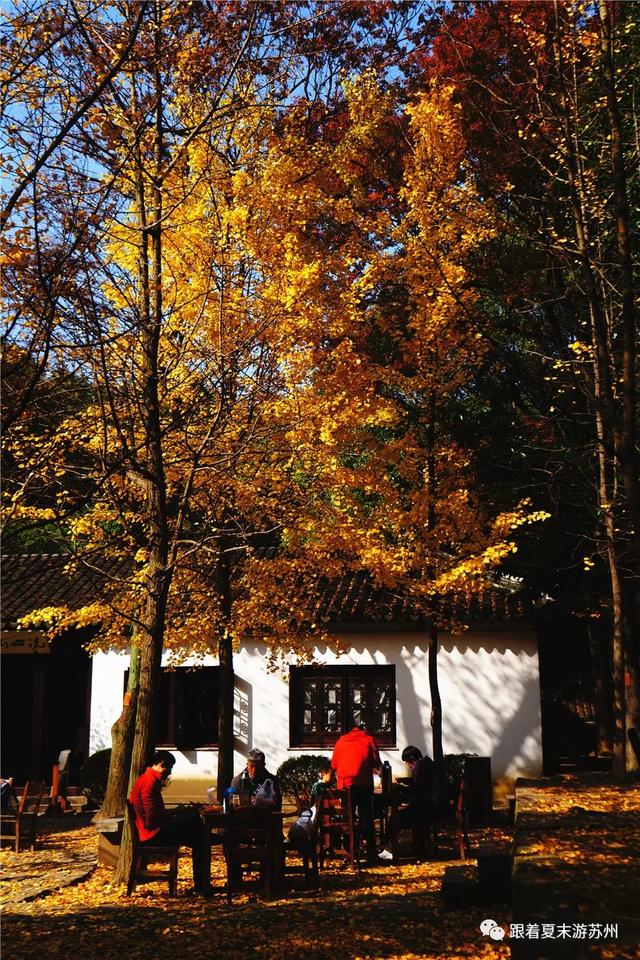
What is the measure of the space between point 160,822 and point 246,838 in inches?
39.6

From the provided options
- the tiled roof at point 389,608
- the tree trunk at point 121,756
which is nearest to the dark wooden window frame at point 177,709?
the tiled roof at point 389,608

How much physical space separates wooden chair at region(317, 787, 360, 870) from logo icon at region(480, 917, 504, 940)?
455 centimetres

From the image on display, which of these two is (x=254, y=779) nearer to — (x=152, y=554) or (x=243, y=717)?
(x=152, y=554)

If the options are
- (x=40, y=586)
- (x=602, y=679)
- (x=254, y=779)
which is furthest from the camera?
(x=40, y=586)

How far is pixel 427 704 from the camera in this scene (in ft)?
64.4

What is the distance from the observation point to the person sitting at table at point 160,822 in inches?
390

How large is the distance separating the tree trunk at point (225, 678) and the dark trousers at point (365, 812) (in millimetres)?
3346

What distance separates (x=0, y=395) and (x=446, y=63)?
18278mm

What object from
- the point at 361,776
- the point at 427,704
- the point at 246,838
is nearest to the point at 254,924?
the point at 246,838

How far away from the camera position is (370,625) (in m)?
19.8

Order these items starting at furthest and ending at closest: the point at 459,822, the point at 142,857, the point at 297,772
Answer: the point at 297,772 < the point at 459,822 < the point at 142,857

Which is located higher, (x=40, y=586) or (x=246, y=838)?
(x=40, y=586)

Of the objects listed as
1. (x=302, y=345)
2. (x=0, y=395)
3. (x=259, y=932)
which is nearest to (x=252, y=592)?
(x=302, y=345)

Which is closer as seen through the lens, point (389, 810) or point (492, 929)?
point (492, 929)
